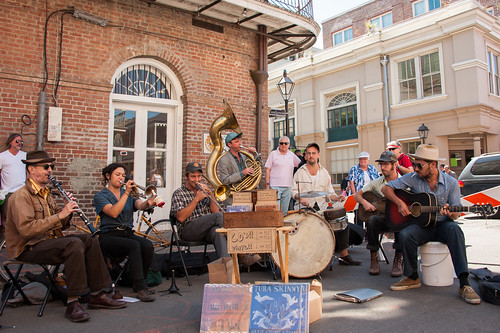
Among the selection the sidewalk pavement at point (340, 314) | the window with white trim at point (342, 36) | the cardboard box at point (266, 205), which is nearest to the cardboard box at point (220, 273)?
the sidewalk pavement at point (340, 314)

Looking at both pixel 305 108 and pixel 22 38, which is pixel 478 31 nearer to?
pixel 305 108

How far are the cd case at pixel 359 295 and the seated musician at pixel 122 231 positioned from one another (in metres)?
2.03

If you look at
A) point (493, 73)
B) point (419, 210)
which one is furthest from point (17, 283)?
point (493, 73)

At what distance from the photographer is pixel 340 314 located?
3.65 m

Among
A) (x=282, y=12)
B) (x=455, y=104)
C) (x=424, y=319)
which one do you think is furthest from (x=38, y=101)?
(x=455, y=104)

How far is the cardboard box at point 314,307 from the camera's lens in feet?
11.2

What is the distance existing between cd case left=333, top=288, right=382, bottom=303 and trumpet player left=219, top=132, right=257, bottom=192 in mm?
2308

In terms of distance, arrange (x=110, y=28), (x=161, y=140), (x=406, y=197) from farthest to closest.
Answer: (x=161, y=140)
(x=110, y=28)
(x=406, y=197)

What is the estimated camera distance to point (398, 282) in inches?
178

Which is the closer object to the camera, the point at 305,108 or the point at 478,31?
the point at 478,31

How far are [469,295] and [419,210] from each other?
41.1 inches

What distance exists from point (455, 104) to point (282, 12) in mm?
11212

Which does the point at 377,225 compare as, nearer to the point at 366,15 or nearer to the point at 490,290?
the point at 490,290

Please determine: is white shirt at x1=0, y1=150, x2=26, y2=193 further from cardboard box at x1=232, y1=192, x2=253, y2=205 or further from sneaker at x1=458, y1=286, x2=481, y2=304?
sneaker at x1=458, y1=286, x2=481, y2=304
